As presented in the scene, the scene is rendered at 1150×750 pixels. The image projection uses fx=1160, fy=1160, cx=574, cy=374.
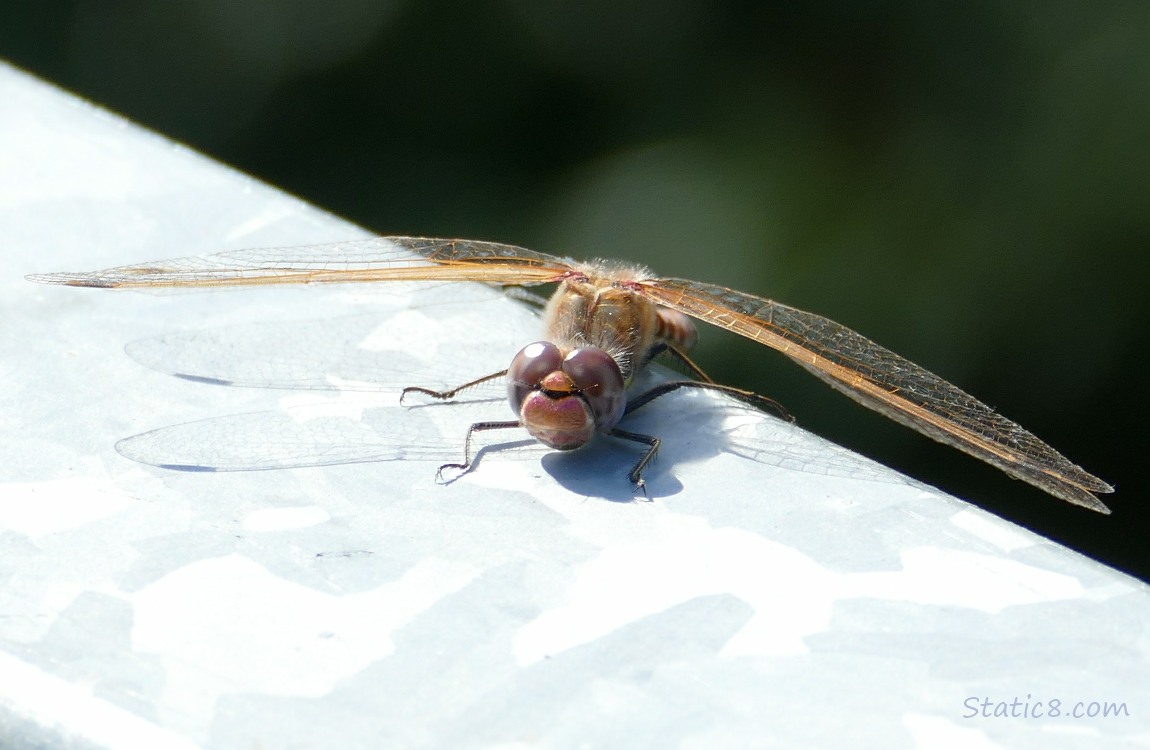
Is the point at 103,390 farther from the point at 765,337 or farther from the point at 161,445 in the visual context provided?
the point at 765,337

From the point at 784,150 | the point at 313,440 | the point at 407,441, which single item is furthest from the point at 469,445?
the point at 784,150

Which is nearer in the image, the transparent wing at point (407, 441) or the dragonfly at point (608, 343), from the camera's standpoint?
the transparent wing at point (407, 441)

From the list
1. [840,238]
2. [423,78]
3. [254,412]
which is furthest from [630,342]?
[423,78]

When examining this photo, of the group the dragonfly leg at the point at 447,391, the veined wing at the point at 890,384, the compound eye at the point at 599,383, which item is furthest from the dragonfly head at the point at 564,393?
the veined wing at the point at 890,384

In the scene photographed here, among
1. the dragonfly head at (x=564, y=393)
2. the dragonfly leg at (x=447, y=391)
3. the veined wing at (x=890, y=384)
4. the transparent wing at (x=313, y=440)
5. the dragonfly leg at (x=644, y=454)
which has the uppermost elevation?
the veined wing at (x=890, y=384)

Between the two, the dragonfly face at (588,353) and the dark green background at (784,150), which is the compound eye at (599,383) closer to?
the dragonfly face at (588,353)

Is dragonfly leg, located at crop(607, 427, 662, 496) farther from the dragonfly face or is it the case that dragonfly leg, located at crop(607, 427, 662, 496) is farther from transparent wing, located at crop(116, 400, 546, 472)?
transparent wing, located at crop(116, 400, 546, 472)
